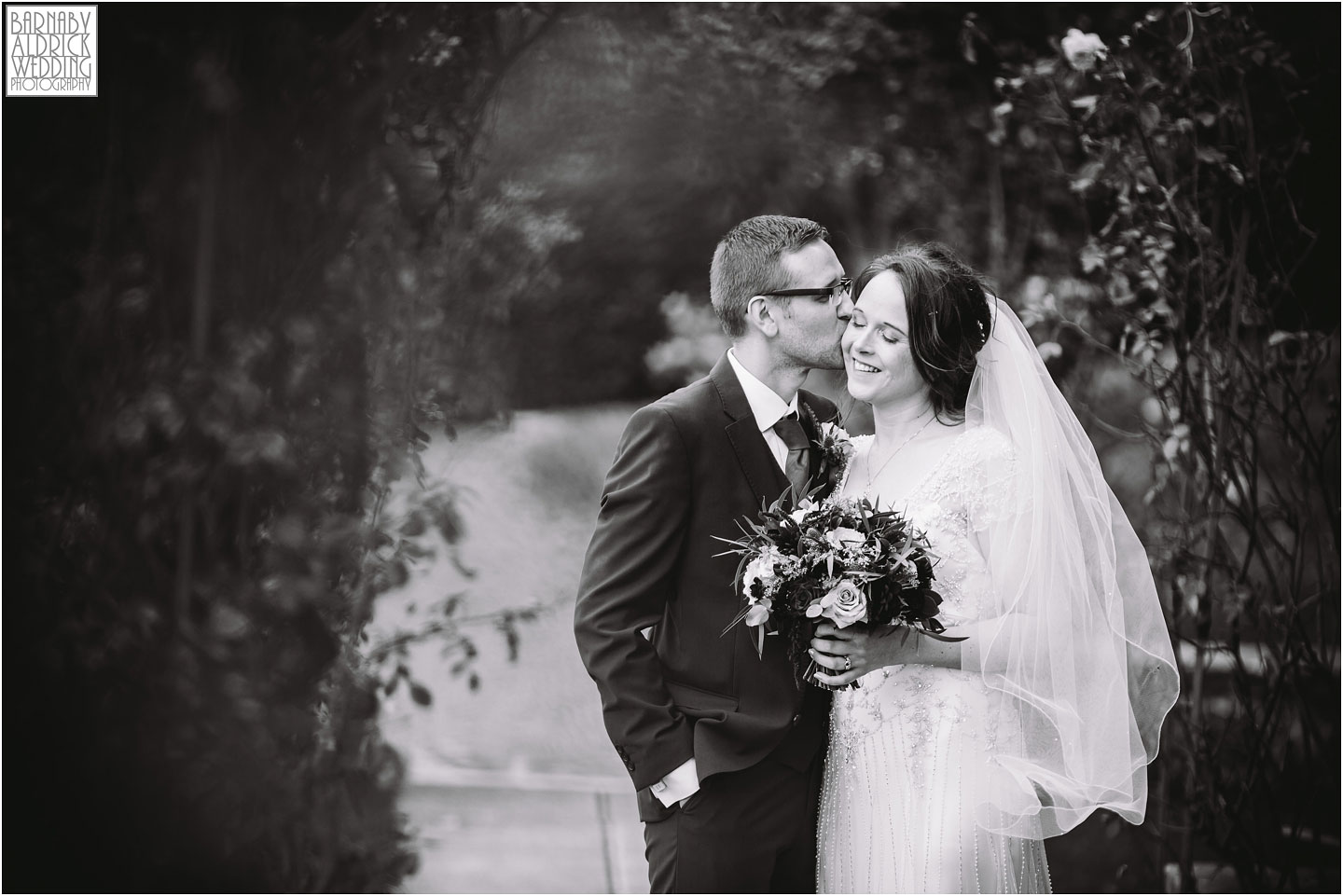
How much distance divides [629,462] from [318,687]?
7.23 feet

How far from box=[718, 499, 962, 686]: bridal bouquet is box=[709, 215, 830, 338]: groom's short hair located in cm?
61

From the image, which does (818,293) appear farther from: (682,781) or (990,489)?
(682,781)

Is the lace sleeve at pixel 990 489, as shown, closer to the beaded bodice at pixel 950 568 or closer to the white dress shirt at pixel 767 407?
the beaded bodice at pixel 950 568

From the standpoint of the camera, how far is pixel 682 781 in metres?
2.56

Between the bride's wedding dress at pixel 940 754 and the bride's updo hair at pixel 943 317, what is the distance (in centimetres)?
13

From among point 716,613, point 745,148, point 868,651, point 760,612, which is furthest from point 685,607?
point 745,148

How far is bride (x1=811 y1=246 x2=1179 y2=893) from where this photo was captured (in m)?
2.57

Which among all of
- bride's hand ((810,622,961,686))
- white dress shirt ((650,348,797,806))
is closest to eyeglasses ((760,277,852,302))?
white dress shirt ((650,348,797,806))

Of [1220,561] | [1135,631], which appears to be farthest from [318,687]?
[1220,561]

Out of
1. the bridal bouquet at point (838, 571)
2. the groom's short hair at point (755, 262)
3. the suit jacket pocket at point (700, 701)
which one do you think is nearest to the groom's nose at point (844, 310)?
the groom's short hair at point (755, 262)

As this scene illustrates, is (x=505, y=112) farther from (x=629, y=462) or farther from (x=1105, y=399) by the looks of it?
(x=1105, y=399)

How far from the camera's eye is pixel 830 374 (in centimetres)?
433

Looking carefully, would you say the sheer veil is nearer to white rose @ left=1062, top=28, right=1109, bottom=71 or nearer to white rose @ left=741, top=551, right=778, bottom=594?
white rose @ left=741, top=551, right=778, bottom=594

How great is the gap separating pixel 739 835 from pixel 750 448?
870 mm
